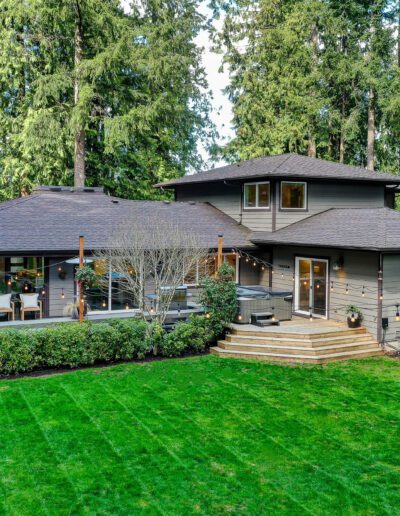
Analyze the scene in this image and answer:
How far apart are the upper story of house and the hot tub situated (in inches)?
130

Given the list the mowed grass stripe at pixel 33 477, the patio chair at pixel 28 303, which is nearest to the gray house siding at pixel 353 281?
the patio chair at pixel 28 303

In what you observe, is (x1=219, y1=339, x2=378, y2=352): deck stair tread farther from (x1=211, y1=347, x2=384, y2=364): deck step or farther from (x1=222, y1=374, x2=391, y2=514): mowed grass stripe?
(x1=222, y1=374, x2=391, y2=514): mowed grass stripe

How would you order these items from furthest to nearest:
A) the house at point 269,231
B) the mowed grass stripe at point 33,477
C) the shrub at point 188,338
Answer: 1. the house at point 269,231
2. the shrub at point 188,338
3. the mowed grass stripe at point 33,477

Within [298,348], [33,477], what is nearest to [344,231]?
[298,348]

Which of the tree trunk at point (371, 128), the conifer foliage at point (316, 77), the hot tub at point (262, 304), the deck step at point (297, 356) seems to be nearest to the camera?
the deck step at point (297, 356)

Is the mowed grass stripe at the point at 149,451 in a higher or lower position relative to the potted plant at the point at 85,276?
lower

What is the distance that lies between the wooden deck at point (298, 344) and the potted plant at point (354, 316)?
143 millimetres

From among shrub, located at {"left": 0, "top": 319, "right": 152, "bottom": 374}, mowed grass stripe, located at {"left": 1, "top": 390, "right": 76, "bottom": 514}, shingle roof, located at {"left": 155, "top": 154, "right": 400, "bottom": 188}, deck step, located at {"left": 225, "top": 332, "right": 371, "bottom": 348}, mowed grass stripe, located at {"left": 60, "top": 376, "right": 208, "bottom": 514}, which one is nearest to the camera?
mowed grass stripe, located at {"left": 1, "top": 390, "right": 76, "bottom": 514}

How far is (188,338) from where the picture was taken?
13164 millimetres

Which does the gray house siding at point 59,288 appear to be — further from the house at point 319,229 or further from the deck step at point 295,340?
the house at point 319,229

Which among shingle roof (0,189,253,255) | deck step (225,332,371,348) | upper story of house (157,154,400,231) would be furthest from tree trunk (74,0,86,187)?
deck step (225,332,371,348)

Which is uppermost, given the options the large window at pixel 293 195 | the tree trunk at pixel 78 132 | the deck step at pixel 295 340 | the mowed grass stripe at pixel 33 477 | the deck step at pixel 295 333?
the tree trunk at pixel 78 132

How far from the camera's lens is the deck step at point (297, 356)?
41.5 feet

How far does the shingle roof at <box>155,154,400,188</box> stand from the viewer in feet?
57.3
